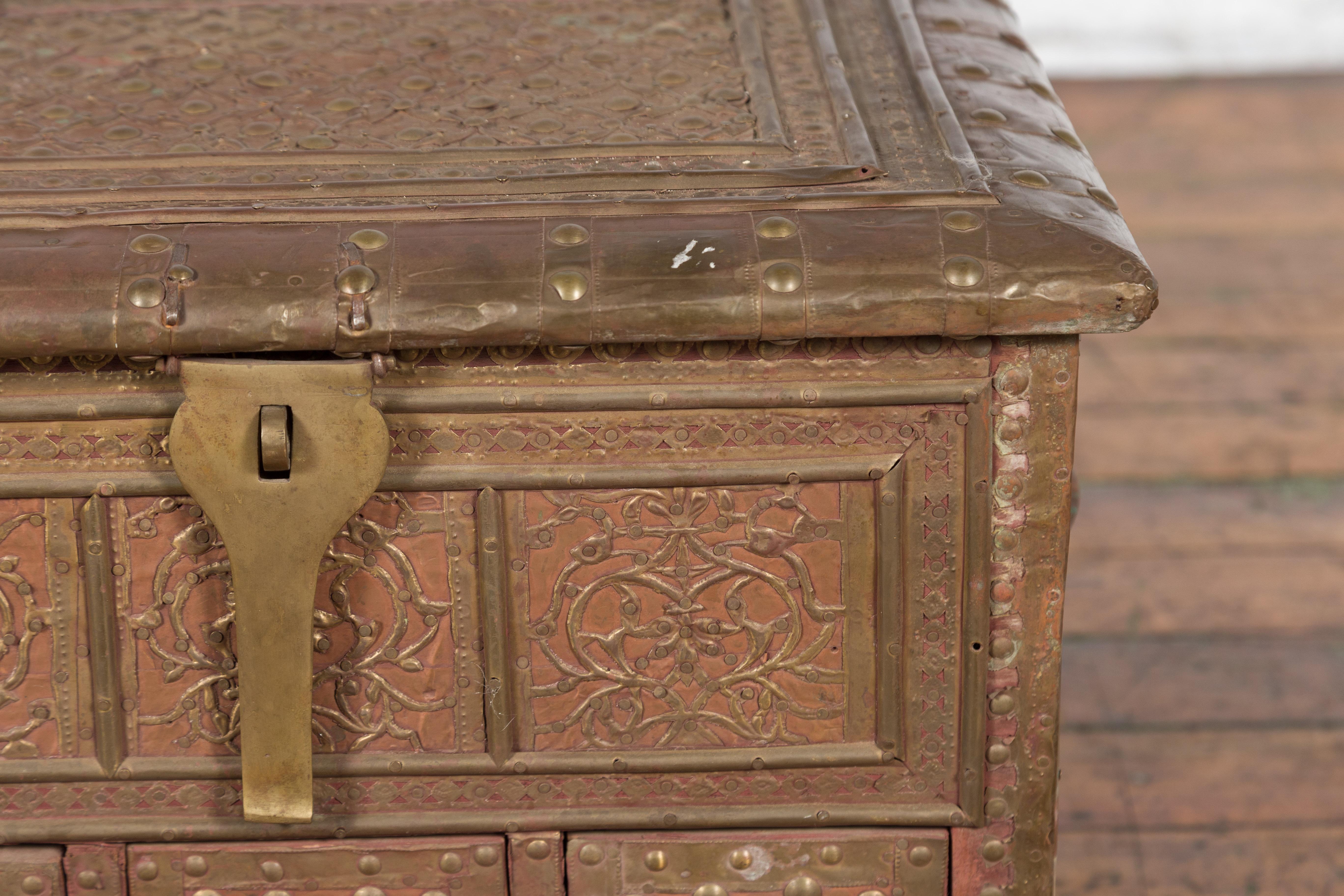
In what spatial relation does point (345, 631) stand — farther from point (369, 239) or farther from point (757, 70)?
point (757, 70)

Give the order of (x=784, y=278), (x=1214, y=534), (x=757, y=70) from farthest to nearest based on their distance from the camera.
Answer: (x=1214, y=534) < (x=757, y=70) < (x=784, y=278)

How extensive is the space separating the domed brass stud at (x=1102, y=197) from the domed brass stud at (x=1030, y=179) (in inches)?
1.1

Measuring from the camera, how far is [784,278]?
868mm

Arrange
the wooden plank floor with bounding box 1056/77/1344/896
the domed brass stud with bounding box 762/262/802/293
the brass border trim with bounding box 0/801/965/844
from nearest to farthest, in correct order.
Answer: the domed brass stud with bounding box 762/262/802/293 → the brass border trim with bounding box 0/801/965/844 → the wooden plank floor with bounding box 1056/77/1344/896

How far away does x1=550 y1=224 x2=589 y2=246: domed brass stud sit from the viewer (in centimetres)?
89

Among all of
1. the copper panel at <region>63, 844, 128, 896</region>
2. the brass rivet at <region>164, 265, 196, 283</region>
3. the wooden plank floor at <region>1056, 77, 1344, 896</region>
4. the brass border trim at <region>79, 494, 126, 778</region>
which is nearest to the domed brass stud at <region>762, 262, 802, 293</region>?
the brass rivet at <region>164, 265, 196, 283</region>

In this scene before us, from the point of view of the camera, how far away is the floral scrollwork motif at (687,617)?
37.0 inches

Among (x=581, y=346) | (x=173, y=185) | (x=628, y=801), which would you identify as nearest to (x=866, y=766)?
→ (x=628, y=801)

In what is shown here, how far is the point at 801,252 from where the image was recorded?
879mm

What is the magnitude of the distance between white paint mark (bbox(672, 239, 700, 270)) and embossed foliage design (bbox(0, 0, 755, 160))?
0.16 m

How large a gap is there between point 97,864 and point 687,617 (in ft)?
1.49

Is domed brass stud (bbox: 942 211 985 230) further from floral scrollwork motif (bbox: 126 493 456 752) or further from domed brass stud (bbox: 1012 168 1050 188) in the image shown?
floral scrollwork motif (bbox: 126 493 456 752)

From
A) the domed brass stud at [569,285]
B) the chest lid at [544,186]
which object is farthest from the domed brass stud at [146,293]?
the domed brass stud at [569,285]

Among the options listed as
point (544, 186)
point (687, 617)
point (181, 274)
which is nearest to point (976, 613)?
point (687, 617)
